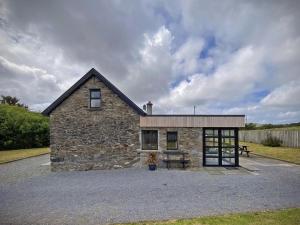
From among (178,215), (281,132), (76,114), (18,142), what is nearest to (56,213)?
(178,215)

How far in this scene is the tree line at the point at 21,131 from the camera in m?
26.0

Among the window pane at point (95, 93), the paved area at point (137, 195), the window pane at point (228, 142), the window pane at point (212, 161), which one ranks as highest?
the window pane at point (95, 93)

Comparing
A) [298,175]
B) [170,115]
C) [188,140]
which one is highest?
[170,115]

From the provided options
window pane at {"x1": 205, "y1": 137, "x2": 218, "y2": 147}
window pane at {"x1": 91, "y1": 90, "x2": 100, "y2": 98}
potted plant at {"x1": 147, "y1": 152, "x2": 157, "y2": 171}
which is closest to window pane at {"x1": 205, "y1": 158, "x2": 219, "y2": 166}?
window pane at {"x1": 205, "y1": 137, "x2": 218, "y2": 147}

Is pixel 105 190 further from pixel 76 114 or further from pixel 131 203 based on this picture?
pixel 76 114

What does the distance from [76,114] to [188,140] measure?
796 cm

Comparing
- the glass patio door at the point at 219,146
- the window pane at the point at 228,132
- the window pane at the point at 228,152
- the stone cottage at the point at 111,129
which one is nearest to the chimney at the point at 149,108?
the stone cottage at the point at 111,129

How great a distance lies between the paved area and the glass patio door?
4.90 ft

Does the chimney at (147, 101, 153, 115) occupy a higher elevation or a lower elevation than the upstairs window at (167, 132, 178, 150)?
higher

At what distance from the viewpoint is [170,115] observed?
43.9 feet

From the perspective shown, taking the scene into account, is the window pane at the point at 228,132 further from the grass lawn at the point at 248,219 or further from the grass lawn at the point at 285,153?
the grass lawn at the point at 248,219

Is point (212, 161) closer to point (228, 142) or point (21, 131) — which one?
point (228, 142)

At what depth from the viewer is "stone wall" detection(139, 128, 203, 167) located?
13.4 meters

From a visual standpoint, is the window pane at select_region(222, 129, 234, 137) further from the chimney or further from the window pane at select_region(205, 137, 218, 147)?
the chimney
